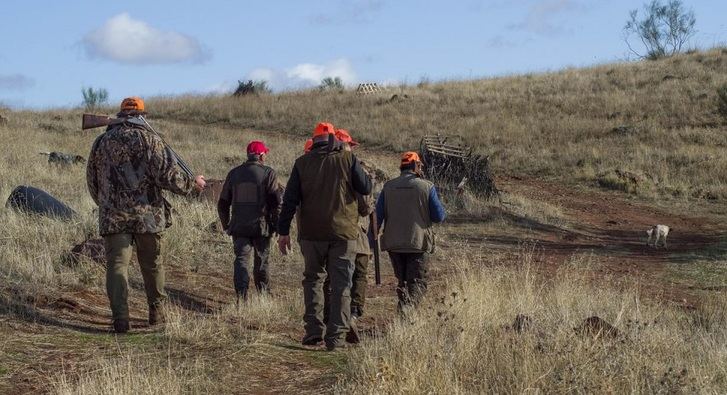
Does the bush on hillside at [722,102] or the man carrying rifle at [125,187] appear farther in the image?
the bush on hillside at [722,102]

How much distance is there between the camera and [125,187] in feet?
22.7

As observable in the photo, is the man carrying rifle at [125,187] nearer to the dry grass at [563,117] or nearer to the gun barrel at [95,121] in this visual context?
the gun barrel at [95,121]

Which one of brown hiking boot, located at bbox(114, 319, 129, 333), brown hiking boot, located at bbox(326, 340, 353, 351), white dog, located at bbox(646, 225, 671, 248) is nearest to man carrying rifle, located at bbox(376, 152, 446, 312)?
brown hiking boot, located at bbox(326, 340, 353, 351)

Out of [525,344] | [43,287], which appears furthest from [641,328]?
[43,287]

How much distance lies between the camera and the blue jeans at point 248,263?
8.64 metres

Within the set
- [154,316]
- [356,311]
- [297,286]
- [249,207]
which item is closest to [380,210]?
[356,311]

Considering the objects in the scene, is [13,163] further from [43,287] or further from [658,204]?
[658,204]

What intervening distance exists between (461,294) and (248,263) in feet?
6.57

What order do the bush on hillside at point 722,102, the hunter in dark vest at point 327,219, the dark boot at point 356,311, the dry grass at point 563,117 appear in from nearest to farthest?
the hunter in dark vest at point 327,219 < the dark boot at point 356,311 < the dry grass at point 563,117 < the bush on hillside at point 722,102

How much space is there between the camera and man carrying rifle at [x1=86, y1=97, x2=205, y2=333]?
6.90 meters

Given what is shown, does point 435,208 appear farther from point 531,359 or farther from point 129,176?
point 531,359

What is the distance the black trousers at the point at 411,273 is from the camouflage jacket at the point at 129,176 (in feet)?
7.24

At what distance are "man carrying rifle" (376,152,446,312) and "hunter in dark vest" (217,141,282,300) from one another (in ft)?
3.75

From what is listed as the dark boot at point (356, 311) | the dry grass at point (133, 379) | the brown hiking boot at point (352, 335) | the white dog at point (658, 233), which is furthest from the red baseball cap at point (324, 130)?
the white dog at point (658, 233)
